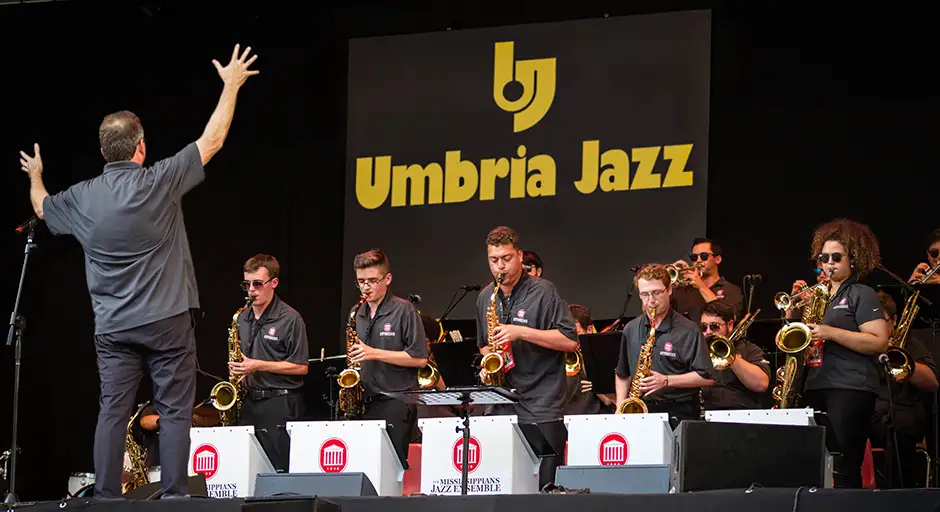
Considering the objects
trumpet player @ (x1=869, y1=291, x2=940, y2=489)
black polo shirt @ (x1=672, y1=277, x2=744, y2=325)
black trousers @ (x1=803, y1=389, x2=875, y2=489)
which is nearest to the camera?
black trousers @ (x1=803, y1=389, x2=875, y2=489)

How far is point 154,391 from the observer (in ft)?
18.8

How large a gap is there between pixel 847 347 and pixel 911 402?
165 centimetres

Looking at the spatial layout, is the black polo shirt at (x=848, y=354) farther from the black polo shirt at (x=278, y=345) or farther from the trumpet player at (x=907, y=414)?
the black polo shirt at (x=278, y=345)

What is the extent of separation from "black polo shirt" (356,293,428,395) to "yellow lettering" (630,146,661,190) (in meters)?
2.95

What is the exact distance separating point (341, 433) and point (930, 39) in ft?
18.5

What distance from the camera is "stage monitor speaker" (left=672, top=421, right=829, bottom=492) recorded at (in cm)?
531

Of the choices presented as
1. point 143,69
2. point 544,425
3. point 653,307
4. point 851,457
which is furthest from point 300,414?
point 143,69

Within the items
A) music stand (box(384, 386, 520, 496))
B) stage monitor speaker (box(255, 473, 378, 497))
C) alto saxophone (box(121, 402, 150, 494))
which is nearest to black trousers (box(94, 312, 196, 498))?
stage monitor speaker (box(255, 473, 378, 497))

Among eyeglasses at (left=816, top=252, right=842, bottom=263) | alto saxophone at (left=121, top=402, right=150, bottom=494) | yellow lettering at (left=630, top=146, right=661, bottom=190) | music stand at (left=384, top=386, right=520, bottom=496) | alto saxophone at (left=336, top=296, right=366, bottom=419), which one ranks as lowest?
alto saxophone at (left=121, top=402, right=150, bottom=494)

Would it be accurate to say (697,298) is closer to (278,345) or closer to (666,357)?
(666,357)

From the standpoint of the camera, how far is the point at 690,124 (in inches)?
405

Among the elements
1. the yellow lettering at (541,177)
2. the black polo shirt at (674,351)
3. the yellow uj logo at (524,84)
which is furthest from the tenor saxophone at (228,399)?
the yellow uj logo at (524,84)

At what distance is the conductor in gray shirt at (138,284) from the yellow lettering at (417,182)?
5.15 metres

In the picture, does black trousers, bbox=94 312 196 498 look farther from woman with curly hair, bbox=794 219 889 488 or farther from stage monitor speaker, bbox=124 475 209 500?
woman with curly hair, bbox=794 219 889 488
